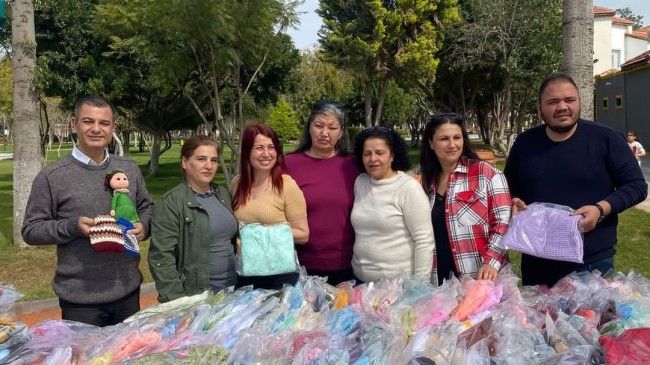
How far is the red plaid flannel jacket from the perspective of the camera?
9.70 feet

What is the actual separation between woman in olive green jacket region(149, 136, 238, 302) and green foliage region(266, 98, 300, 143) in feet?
138

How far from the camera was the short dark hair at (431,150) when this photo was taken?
120 inches

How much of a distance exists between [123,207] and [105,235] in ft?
0.68

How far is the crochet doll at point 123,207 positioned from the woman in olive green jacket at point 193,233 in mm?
116

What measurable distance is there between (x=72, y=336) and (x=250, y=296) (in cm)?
81

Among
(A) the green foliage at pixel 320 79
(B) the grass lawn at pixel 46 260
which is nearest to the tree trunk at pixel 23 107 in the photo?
(B) the grass lawn at pixel 46 260

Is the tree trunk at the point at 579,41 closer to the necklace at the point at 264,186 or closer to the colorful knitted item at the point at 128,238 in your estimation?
the necklace at the point at 264,186

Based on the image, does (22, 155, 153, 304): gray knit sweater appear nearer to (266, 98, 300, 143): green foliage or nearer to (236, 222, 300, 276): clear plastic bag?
(236, 222, 300, 276): clear plastic bag

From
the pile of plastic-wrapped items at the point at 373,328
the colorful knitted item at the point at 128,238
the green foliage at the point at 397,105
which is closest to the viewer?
the pile of plastic-wrapped items at the point at 373,328

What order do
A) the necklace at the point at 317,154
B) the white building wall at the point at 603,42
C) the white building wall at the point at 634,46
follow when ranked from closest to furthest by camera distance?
1. the necklace at the point at 317,154
2. the white building wall at the point at 603,42
3. the white building wall at the point at 634,46

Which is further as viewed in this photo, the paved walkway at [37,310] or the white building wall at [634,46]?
the white building wall at [634,46]

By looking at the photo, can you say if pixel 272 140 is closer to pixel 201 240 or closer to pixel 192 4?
pixel 201 240

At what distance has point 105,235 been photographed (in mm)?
2629

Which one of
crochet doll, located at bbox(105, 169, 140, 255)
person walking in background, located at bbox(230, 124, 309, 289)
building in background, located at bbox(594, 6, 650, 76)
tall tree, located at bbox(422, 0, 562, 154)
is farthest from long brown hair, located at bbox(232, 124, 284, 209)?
building in background, located at bbox(594, 6, 650, 76)
